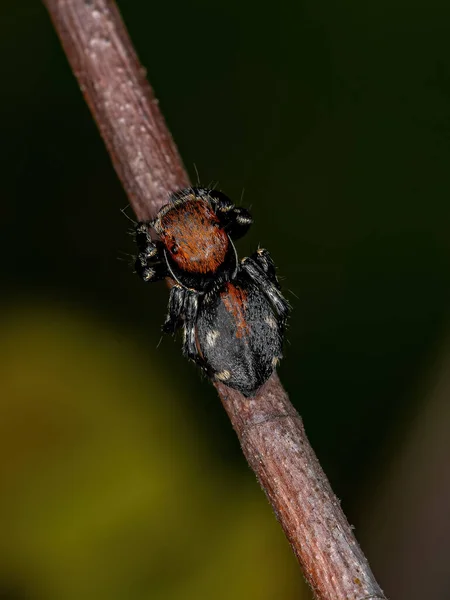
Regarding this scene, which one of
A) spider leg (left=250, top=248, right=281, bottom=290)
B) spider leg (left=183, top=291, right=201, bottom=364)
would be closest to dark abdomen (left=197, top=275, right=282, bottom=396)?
spider leg (left=183, top=291, right=201, bottom=364)

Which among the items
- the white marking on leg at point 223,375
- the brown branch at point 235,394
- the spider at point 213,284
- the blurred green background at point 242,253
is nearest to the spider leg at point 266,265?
the spider at point 213,284

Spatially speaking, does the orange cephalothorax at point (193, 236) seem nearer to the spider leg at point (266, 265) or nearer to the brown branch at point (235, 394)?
the brown branch at point (235, 394)

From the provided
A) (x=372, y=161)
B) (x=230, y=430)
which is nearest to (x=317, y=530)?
(x=230, y=430)

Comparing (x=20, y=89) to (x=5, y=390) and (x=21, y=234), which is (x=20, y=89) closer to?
(x=21, y=234)

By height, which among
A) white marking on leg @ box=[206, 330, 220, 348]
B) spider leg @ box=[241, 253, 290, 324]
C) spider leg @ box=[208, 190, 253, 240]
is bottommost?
white marking on leg @ box=[206, 330, 220, 348]

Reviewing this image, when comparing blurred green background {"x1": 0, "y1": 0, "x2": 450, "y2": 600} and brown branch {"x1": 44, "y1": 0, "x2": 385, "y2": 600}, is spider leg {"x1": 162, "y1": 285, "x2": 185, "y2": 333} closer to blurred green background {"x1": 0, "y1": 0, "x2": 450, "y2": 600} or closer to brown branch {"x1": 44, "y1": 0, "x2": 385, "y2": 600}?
brown branch {"x1": 44, "y1": 0, "x2": 385, "y2": 600}

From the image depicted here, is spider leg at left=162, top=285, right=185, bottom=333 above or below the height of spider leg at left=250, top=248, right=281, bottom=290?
below

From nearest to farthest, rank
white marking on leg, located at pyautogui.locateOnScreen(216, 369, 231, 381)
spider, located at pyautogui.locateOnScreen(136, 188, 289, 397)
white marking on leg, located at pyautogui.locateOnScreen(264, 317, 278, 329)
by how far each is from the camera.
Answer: white marking on leg, located at pyautogui.locateOnScreen(216, 369, 231, 381) → spider, located at pyautogui.locateOnScreen(136, 188, 289, 397) → white marking on leg, located at pyautogui.locateOnScreen(264, 317, 278, 329)
